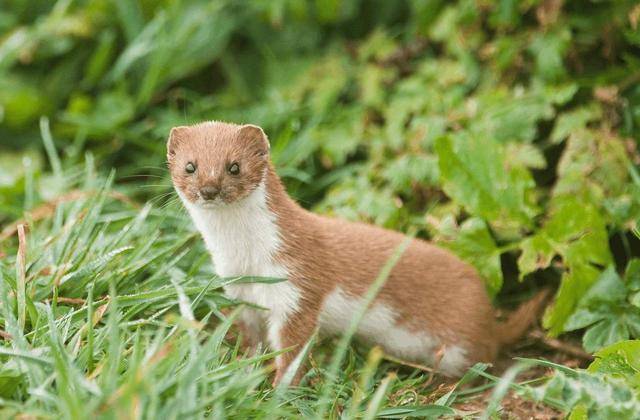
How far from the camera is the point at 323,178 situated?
6.67m

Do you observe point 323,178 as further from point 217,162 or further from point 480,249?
point 217,162

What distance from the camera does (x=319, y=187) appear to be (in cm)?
658

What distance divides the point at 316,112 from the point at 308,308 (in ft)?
8.81

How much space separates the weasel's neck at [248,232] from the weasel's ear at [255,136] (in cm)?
17

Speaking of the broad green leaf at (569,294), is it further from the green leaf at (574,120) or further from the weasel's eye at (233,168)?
the weasel's eye at (233,168)

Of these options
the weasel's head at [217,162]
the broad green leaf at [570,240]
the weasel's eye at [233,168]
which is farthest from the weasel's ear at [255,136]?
the broad green leaf at [570,240]

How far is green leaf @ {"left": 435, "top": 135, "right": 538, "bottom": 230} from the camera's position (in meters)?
5.18

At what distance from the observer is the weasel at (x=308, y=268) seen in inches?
167

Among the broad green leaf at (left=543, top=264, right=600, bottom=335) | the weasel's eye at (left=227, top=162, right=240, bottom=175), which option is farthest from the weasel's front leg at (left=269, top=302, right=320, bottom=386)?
the broad green leaf at (left=543, top=264, right=600, bottom=335)

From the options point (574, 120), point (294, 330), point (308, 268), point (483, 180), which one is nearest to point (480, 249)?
point (483, 180)

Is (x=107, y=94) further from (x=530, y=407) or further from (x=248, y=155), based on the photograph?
(x=530, y=407)

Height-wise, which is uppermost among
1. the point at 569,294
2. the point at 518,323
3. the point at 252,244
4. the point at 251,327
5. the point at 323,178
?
the point at 252,244

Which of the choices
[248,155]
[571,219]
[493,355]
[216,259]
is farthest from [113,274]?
[571,219]

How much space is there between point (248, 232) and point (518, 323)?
1.91 m
